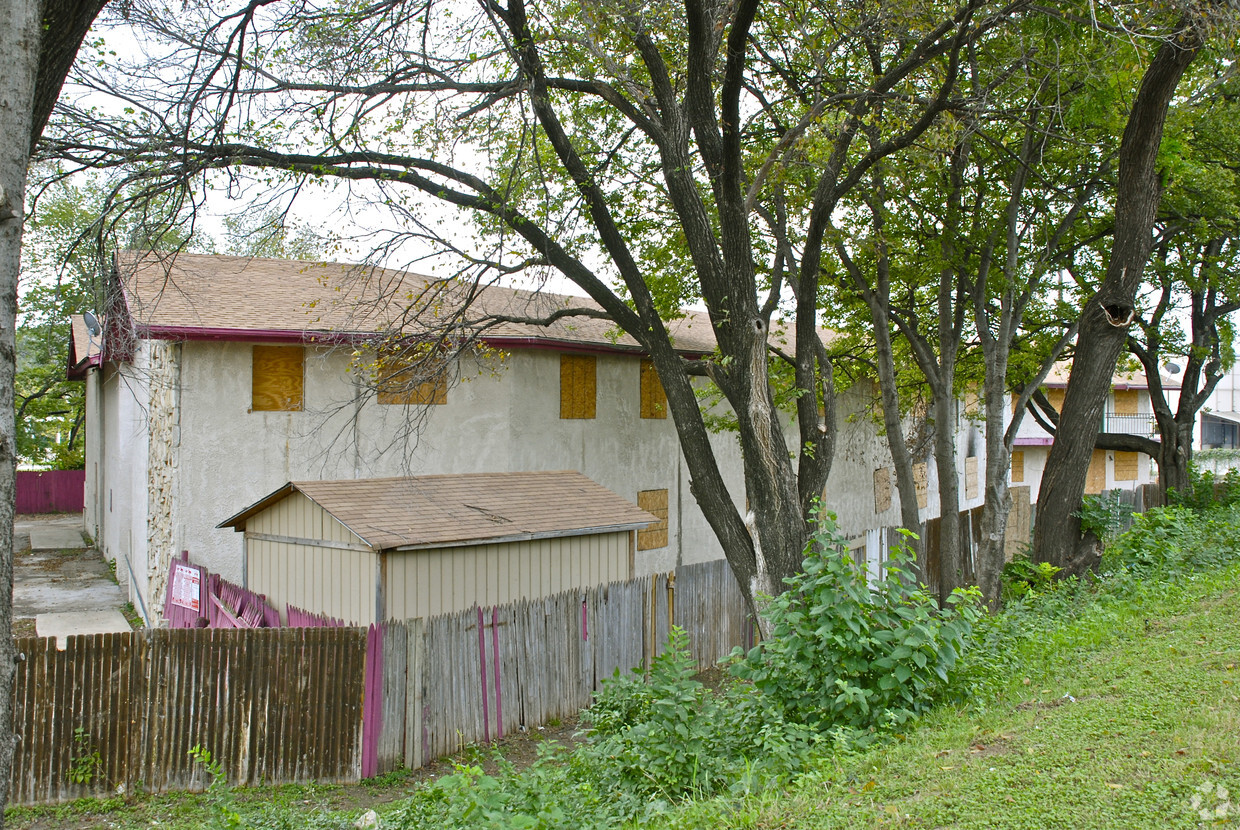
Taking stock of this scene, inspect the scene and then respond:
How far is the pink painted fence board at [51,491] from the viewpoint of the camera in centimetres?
3180

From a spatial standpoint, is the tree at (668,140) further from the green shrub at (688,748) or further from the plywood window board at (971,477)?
the plywood window board at (971,477)

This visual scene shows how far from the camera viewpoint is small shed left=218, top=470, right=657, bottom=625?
10438 millimetres

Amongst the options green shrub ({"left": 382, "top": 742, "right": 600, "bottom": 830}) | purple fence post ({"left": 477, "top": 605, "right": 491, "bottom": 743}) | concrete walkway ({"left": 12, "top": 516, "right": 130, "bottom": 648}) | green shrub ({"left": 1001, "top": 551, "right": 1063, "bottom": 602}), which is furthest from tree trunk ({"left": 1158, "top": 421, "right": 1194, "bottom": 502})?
concrete walkway ({"left": 12, "top": 516, "right": 130, "bottom": 648})

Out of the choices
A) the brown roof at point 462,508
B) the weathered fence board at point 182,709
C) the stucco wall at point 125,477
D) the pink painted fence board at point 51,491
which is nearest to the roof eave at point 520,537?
the brown roof at point 462,508

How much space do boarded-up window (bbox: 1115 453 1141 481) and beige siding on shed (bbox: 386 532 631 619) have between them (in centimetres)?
2896

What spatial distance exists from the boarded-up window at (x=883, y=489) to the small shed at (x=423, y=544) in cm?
1316

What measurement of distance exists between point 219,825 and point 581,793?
7.99ft

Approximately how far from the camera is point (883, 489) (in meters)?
24.9

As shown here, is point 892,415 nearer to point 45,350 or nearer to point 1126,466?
point 1126,466

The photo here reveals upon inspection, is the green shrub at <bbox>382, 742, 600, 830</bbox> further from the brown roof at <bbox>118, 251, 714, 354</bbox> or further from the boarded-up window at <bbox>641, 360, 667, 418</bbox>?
the boarded-up window at <bbox>641, 360, 667, 418</bbox>

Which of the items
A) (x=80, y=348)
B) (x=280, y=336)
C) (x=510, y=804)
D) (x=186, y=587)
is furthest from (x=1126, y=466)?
(x=80, y=348)

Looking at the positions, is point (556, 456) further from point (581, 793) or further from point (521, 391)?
point (581, 793)

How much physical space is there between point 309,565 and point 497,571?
7.85 ft

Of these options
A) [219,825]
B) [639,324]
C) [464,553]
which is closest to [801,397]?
[639,324]
